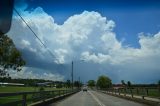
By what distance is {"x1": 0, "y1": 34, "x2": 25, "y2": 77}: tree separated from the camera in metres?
34.4

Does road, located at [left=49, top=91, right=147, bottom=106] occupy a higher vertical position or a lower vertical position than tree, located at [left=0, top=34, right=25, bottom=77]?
lower

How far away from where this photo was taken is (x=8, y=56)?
37281mm

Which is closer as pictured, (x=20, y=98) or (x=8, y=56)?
(x=20, y=98)

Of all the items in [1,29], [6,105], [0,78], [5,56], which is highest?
[5,56]

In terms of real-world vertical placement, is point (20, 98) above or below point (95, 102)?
below

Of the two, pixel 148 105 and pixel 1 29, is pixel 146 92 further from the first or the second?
pixel 1 29

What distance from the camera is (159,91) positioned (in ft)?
82.6

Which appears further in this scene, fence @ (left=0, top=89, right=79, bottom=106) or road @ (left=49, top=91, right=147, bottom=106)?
road @ (left=49, top=91, right=147, bottom=106)

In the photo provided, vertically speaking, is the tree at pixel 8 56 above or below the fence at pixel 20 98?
above

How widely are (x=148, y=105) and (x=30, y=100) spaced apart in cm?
1165

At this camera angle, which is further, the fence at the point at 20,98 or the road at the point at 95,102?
the road at the point at 95,102

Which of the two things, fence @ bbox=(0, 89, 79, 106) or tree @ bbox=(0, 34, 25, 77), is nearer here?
fence @ bbox=(0, 89, 79, 106)

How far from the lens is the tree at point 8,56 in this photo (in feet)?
113

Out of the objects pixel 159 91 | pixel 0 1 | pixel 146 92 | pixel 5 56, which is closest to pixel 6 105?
pixel 0 1
